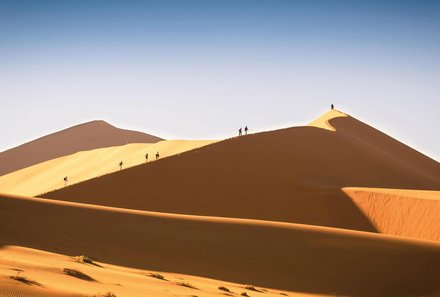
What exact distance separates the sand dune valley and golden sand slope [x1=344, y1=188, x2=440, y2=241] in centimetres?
7

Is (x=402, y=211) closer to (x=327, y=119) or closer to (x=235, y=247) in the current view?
(x=235, y=247)

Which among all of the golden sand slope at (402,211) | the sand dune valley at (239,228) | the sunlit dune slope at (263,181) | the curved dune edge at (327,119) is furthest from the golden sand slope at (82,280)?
the curved dune edge at (327,119)

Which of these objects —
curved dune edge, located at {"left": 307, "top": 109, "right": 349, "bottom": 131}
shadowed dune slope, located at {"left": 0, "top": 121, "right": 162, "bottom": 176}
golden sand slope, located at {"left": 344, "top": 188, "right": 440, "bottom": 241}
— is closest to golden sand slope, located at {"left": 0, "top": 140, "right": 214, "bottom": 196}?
curved dune edge, located at {"left": 307, "top": 109, "right": 349, "bottom": 131}

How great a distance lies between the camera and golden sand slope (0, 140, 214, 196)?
199 ft

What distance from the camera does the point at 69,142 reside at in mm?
105750

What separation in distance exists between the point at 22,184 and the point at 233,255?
181 feet

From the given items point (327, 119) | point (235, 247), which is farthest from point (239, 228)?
point (327, 119)

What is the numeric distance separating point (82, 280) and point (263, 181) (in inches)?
1007

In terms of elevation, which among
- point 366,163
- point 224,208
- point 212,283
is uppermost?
point 366,163

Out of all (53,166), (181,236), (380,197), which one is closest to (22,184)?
(53,166)

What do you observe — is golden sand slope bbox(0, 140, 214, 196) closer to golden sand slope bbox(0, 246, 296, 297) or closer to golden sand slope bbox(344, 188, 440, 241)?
golden sand slope bbox(344, 188, 440, 241)

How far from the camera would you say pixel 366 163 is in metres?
45.5

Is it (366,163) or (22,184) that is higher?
(366,163)

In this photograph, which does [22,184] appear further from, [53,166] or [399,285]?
[399,285]
